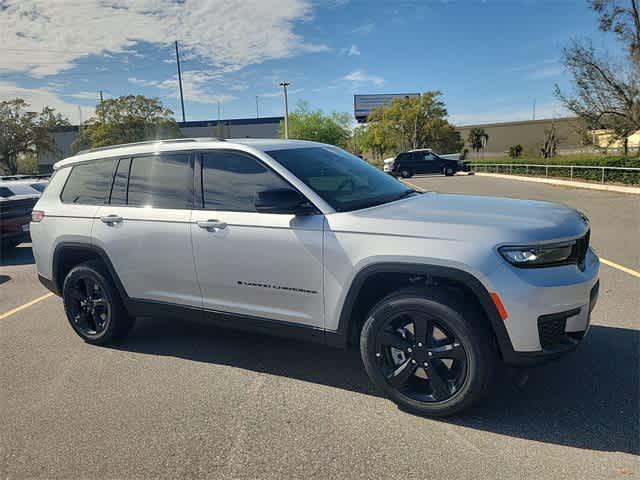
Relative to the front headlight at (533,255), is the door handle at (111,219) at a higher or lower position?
higher

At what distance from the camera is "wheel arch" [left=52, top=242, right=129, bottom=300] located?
433 centimetres

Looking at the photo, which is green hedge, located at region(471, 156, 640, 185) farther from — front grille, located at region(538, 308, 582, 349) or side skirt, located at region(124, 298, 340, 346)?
side skirt, located at region(124, 298, 340, 346)

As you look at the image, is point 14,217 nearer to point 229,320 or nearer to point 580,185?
point 229,320

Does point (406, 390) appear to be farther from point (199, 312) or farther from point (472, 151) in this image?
point (472, 151)

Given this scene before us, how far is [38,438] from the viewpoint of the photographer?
10.0ft

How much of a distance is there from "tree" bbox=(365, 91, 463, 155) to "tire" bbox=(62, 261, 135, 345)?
4902cm

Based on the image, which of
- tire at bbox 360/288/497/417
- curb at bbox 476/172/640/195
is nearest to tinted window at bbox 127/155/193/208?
tire at bbox 360/288/497/417

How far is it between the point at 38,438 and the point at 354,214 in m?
2.46

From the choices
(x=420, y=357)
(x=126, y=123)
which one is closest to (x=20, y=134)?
(x=126, y=123)

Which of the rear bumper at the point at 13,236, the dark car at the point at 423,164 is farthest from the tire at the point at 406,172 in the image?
the rear bumper at the point at 13,236

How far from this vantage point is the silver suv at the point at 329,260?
2.80m

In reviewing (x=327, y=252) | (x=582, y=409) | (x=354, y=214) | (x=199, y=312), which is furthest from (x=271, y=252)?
(x=582, y=409)

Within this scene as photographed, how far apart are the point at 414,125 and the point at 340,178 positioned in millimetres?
49505

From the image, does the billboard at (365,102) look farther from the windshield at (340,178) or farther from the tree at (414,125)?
the windshield at (340,178)
